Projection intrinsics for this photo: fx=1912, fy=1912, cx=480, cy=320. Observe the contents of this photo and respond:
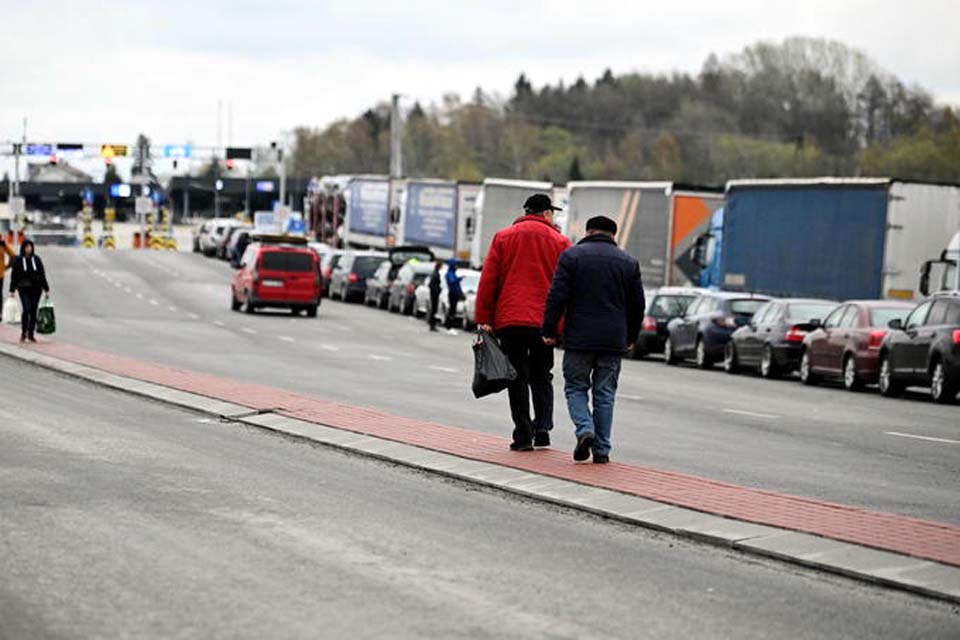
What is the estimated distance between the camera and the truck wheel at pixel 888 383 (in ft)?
89.7

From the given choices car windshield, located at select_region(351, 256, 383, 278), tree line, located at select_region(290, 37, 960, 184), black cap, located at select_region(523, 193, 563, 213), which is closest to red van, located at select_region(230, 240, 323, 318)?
car windshield, located at select_region(351, 256, 383, 278)

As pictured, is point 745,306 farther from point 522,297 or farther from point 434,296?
point 522,297

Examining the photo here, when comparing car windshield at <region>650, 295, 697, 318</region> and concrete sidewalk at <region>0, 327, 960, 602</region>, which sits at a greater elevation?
concrete sidewalk at <region>0, 327, 960, 602</region>

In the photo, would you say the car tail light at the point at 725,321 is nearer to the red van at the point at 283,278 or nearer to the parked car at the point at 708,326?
the parked car at the point at 708,326

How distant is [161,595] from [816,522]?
170 inches

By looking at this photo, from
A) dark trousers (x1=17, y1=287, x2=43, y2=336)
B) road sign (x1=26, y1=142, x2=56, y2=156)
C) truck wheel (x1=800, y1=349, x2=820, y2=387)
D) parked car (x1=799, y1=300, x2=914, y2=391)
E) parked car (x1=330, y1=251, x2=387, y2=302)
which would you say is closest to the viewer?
parked car (x1=799, y1=300, x2=914, y2=391)

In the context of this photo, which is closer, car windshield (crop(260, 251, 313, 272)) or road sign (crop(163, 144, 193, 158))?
car windshield (crop(260, 251, 313, 272))

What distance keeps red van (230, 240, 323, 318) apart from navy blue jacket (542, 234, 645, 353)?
35873mm

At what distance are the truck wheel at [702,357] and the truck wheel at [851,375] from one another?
649 centimetres

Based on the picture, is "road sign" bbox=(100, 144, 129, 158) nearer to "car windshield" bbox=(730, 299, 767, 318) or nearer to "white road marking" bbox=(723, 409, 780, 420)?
"car windshield" bbox=(730, 299, 767, 318)

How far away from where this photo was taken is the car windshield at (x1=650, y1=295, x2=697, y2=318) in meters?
38.8

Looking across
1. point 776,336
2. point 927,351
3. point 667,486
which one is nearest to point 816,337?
point 776,336

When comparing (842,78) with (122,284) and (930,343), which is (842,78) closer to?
(122,284)

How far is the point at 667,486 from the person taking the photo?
41.1 ft
